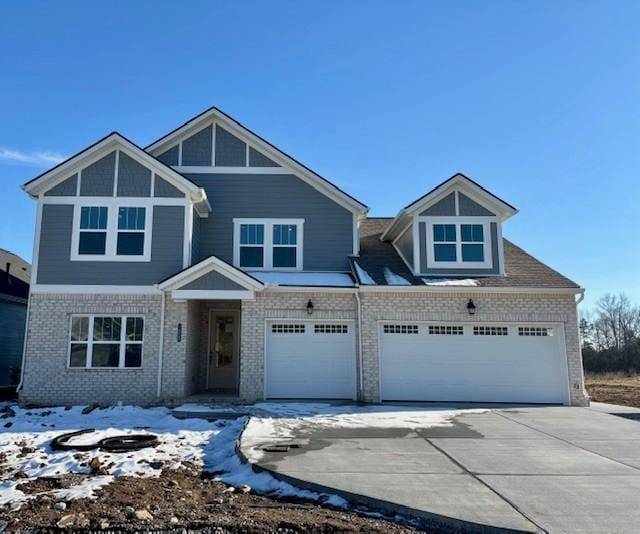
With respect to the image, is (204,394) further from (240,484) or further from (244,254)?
(240,484)

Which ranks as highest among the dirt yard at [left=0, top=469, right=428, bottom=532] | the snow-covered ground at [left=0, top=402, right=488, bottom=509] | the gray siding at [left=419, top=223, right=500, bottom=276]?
the gray siding at [left=419, top=223, right=500, bottom=276]

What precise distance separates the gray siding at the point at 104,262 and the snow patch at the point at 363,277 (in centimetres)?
505

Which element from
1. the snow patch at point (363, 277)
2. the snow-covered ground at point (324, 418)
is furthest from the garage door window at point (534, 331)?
the snow patch at point (363, 277)

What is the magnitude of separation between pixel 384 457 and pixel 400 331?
6733 mm

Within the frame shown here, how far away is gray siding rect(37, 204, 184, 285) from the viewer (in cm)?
1345

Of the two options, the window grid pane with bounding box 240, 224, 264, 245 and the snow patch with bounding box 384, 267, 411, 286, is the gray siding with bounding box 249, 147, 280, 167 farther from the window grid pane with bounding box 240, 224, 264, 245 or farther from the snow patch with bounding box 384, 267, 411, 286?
the snow patch with bounding box 384, 267, 411, 286

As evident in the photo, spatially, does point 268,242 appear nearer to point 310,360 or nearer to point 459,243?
point 310,360

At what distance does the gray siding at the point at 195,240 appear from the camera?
47.5ft

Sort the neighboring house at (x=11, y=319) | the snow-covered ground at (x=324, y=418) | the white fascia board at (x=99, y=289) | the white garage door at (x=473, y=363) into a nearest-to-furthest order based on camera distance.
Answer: the snow-covered ground at (x=324, y=418)
the white fascia board at (x=99, y=289)
the white garage door at (x=473, y=363)
the neighboring house at (x=11, y=319)

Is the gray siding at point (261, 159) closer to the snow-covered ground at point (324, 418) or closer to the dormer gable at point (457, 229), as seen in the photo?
the dormer gable at point (457, 229)

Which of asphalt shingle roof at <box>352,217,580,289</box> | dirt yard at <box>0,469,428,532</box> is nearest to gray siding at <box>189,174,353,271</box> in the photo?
asphalt shingle roof at <box>352,217,580,289</box>

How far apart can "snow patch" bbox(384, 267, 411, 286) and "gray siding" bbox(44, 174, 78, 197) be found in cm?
912

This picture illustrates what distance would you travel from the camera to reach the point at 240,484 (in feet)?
20.6

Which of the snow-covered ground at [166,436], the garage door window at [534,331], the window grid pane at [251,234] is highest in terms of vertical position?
the window grid pane at [251,234]
